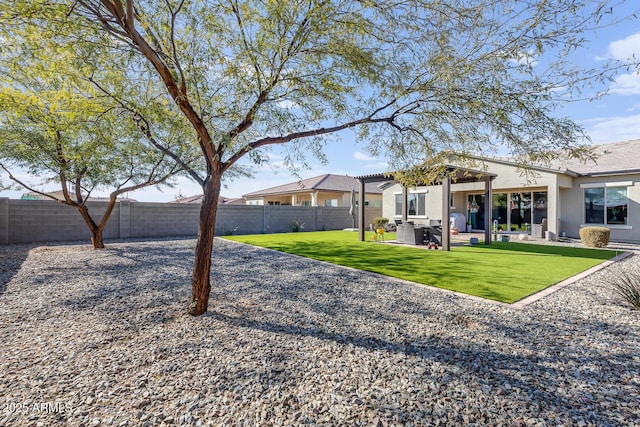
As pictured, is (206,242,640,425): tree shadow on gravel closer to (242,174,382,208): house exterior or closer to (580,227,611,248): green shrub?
(580,227,611,248): green shrub

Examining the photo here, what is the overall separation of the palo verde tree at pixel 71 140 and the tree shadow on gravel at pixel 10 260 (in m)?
2.27

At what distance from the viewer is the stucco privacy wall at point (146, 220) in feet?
44.4

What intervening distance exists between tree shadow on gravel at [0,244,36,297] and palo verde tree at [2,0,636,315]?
17.7ft

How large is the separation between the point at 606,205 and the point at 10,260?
78.7ft

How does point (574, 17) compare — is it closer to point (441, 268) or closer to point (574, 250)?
point (441, 268)

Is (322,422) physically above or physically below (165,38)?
below

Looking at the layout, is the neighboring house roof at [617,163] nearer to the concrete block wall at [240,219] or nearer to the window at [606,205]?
the window at [606,205]

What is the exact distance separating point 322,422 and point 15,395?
2827 mm

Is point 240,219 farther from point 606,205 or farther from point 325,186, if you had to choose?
point 606,205

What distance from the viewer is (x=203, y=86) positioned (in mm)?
5039

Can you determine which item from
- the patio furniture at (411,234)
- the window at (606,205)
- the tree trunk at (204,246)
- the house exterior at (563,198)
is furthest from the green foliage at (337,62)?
the window at (606,205)

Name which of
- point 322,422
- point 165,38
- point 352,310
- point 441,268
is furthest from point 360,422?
point 441,268

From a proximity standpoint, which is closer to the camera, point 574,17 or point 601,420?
point 601,420

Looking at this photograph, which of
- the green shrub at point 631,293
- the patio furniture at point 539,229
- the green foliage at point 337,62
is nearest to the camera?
the green foliage at point 337,62
